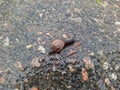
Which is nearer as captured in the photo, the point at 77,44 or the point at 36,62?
the point at 36,62

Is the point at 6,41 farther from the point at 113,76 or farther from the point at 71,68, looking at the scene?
the point at 113,76

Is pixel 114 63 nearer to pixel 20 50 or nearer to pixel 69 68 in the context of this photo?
pixel 69 68

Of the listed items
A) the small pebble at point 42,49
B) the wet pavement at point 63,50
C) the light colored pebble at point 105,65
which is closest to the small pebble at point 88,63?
the wet pavement at point 63,50

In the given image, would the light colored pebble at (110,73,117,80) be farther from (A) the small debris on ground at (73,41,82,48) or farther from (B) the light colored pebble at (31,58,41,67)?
(B) the light colored pebble at (31,58,41,67)

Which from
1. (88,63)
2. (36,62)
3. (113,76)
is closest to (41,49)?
(36,62)

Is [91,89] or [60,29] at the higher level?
[60,29]

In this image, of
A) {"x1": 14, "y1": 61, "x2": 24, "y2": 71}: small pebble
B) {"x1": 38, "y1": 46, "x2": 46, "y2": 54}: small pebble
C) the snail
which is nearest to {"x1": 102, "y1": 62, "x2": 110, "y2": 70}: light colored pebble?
the snail

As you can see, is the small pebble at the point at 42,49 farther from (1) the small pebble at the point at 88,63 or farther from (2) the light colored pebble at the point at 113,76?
(2) the light colored pebble at the point at 113,76

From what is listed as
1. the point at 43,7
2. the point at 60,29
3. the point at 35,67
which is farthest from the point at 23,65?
the point at 43,7
